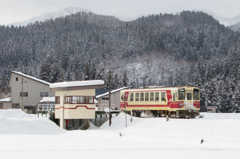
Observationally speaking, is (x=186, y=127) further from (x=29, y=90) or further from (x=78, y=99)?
Result: (x=29, y=90)

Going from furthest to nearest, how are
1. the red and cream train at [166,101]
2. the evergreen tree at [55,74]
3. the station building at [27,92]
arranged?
the evergreen tree at [55,74] → the station building at [27,92] → the red and cream train at [166,101]

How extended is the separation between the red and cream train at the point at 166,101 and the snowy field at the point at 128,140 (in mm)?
3052

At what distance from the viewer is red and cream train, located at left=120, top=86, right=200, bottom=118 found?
4200 centimetres

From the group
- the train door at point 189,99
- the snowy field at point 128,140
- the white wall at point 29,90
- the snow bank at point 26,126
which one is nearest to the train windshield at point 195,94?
the train door at point 189,99

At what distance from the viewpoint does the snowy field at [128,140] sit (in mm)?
20516

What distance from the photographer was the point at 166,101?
42.9 meters

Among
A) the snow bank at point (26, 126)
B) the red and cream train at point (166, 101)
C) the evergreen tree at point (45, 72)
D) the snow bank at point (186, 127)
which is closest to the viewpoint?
the snow bank at point (186, 127)

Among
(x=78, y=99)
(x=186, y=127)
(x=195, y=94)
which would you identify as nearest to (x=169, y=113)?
(x=195, y=94)

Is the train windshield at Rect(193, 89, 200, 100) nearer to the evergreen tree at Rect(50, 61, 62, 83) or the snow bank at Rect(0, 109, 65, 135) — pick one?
the snow bank at Rect(0, 109, 65, 135)

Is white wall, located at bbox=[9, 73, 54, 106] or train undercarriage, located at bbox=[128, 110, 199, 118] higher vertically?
white wall, located at bbox=[9, 73, 54, 106]

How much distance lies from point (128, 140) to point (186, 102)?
46.7 feet

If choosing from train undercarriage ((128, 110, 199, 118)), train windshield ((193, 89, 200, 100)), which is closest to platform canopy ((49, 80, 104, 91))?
train undercarriage ((128, 110, 199, 118))

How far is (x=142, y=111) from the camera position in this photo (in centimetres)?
4644

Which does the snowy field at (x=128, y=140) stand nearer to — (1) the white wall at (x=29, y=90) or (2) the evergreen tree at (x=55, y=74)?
(1) the white wall at (x=29, y=90)
